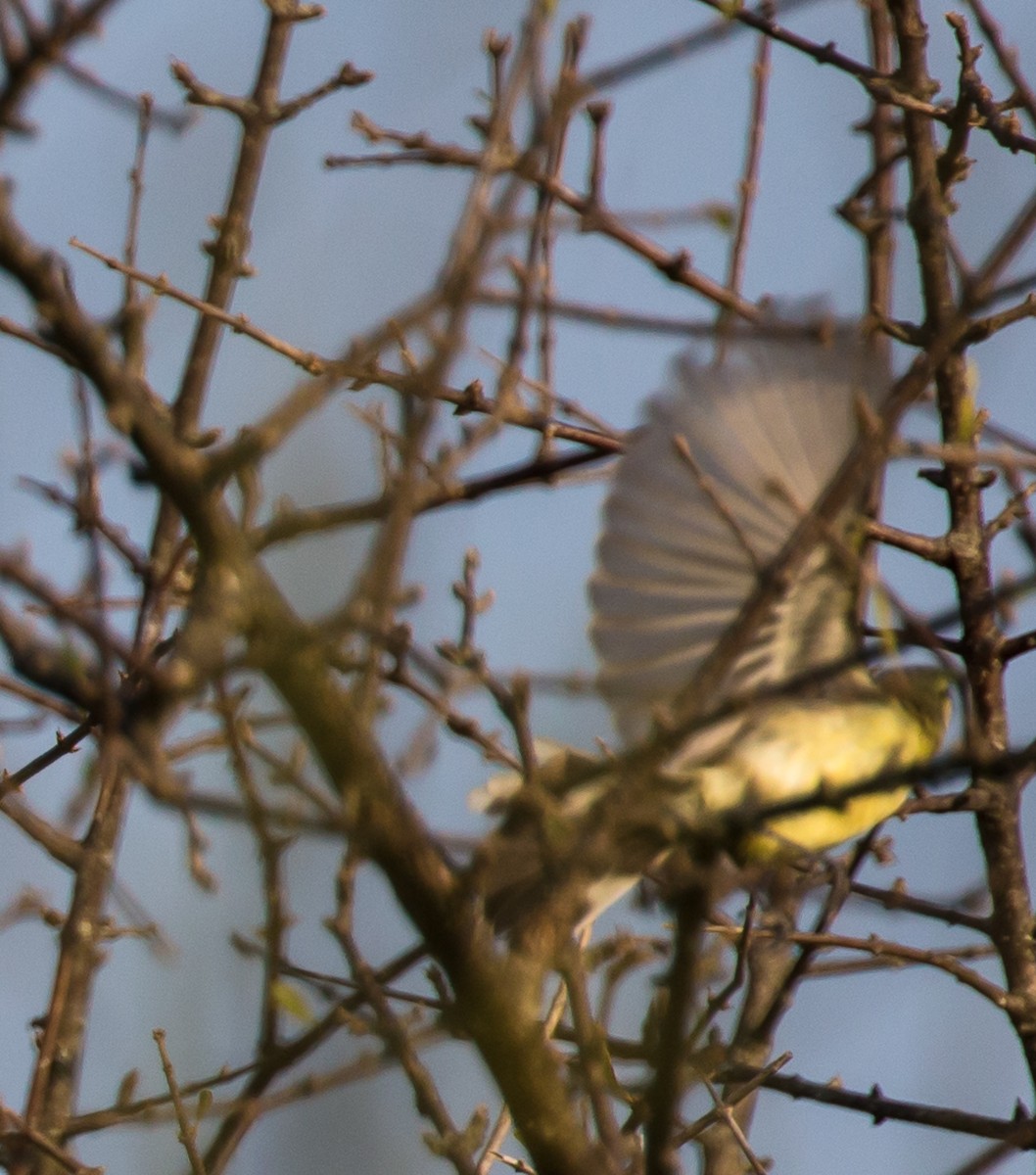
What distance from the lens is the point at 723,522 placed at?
2.89m

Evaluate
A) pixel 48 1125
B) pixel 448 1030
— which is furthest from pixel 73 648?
pixel 48 1125

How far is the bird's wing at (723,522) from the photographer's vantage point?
2887 millimetres

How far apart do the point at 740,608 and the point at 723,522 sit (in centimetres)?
19

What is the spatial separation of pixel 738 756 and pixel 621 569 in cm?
40

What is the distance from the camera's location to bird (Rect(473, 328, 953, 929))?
2830mm

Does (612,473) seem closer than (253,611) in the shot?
No

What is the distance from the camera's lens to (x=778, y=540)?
3.16 meters

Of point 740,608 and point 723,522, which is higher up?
point 723,522

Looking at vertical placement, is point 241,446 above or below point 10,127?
below

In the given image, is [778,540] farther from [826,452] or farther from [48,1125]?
[48,1125]

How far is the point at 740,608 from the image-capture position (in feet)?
9.03

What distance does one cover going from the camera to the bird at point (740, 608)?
9.29ft

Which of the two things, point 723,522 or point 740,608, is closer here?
point 740,608

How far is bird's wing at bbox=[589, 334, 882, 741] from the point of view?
114 inches
